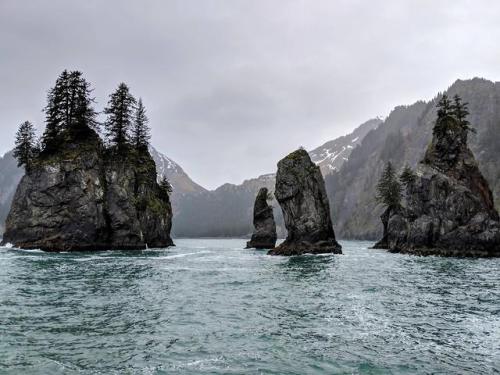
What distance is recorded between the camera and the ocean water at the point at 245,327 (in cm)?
1338

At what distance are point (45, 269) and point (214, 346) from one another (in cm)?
3090

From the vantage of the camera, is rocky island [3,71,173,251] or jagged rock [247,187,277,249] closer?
rocky island [3,71,173,251]

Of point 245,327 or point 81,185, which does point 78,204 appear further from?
point 245,327

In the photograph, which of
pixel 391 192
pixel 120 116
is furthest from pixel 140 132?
pixel 391 192

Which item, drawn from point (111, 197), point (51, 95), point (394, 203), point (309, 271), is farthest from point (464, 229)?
point (51, 95)

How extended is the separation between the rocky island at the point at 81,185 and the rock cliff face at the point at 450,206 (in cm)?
5668

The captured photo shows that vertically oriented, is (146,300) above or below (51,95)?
below

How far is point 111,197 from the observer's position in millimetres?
81000

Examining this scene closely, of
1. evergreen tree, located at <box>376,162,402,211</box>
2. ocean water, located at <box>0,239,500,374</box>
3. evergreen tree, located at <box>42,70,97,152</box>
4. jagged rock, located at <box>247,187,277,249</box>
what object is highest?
evergreen tree, located at <box>42,70,97,152</box>

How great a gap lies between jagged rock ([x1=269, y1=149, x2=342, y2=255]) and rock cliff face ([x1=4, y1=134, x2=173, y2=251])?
30.7 metres

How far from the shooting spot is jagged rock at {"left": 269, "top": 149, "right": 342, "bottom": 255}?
245 feet

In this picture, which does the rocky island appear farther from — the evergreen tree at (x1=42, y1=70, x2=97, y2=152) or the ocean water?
the ocean water

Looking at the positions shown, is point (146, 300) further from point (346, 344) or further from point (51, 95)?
point (51, 95)

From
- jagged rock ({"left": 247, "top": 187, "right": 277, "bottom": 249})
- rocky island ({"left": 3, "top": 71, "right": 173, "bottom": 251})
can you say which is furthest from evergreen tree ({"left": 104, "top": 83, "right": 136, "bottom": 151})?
jagged rock ({"left": 247, "top": 187, "right": 277, "bottom": 249})
